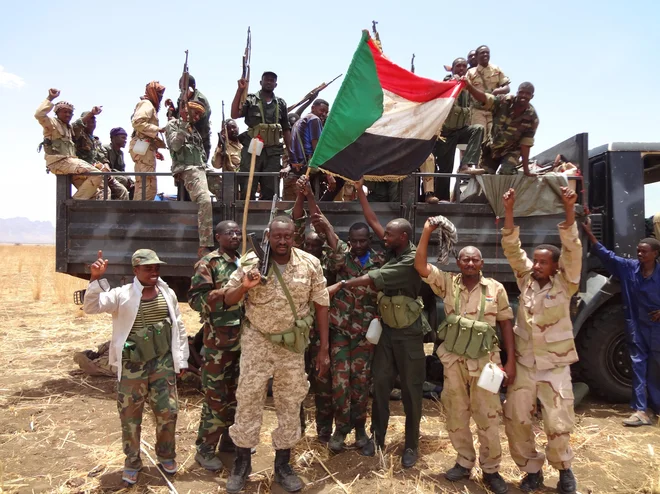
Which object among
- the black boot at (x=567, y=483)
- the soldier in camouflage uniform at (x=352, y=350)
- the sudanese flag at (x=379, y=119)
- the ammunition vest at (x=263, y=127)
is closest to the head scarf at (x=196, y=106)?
the ammunition vest at (x=263, y=127)

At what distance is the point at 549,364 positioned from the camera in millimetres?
3395

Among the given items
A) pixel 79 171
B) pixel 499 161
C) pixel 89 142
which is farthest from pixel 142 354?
pixel 499 161

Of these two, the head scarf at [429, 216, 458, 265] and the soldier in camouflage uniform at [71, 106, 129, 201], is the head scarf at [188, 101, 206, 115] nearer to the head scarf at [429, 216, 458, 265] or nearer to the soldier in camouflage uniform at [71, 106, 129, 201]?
the soldier in camouflage uniform at [71, 106, 129, 201]

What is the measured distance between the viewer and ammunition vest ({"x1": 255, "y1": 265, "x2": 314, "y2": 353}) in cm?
333

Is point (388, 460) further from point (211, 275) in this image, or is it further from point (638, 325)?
point (638, 325)

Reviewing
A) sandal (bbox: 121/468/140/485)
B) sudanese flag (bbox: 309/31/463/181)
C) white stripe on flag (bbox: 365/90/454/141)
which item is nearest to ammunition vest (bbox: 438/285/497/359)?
sudanese flag (bbox: 309/31/463/181)

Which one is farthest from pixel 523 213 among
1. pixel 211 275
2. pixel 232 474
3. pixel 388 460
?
pixel 232 474

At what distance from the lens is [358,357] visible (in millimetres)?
3945

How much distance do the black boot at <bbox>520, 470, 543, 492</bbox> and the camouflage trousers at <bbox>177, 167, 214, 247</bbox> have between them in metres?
3.18

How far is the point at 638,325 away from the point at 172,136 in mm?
4820

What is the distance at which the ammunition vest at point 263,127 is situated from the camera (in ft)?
18.5

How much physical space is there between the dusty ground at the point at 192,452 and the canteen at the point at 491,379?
2.38ft

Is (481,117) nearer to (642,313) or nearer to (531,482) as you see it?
(642,313)

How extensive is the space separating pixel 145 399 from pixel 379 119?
2.93 meters
